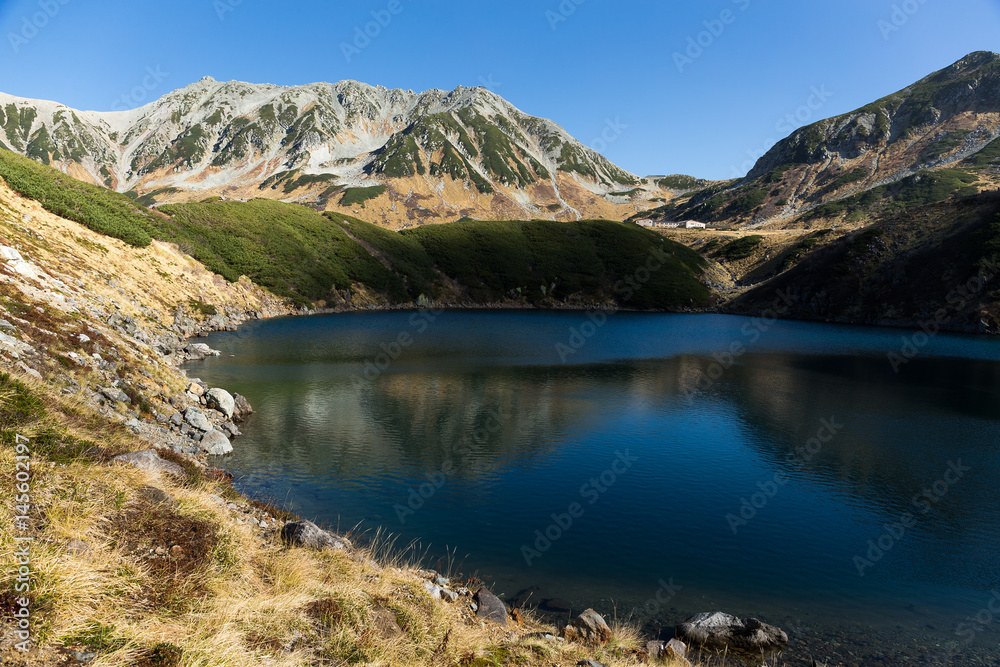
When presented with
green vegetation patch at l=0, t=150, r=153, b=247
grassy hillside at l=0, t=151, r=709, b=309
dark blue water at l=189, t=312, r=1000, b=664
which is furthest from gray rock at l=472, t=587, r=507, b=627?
grassy hillside at l=0, t=151, r=709, b=309

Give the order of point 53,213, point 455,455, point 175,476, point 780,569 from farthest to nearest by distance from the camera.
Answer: point 53,213, point 455,455, point 780,569, point 175,476

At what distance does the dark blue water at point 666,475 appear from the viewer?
58.0 ft

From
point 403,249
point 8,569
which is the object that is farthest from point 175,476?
point 403,249

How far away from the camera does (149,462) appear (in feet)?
47.8

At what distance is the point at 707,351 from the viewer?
73.4 metres

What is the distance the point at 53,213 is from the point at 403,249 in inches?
3503

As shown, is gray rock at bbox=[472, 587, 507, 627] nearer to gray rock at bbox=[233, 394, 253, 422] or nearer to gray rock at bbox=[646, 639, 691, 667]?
gray rock at bbox=[646, 639, 691, 667]

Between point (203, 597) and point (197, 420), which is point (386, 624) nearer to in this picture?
point (203, 597)

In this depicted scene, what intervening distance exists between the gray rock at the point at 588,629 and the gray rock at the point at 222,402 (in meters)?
27.3

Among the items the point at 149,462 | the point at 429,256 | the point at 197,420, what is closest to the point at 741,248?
the point at 429,256

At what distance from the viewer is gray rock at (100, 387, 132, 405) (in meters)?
24.1

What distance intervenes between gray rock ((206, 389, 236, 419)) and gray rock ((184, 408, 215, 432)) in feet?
11.0

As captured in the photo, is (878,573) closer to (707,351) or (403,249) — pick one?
(707,351)

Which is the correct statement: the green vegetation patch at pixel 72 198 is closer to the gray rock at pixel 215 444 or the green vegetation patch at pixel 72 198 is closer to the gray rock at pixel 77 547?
the gray rock at pixel 215 444
